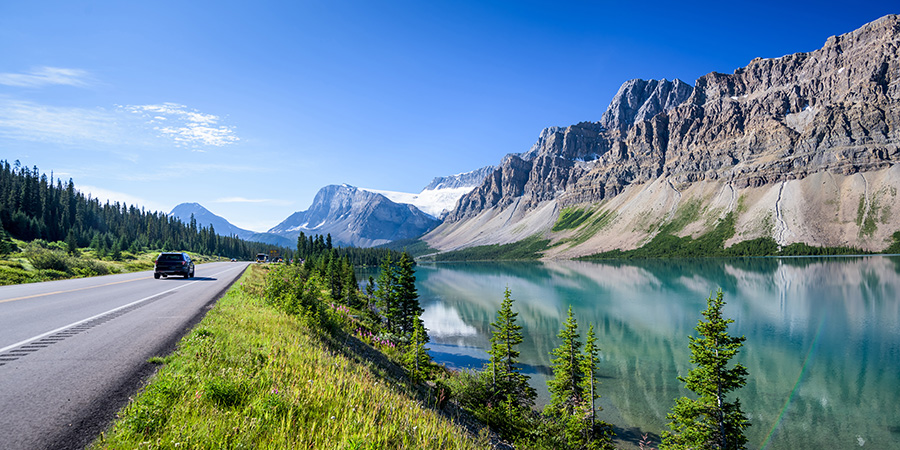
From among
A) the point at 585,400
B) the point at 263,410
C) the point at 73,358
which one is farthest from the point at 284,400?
the point at 585,400

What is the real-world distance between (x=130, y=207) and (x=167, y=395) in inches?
8686

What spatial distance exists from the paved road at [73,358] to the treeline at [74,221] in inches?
3154

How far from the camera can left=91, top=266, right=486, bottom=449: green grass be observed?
4523 millimetres

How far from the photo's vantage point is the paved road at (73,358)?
196 inches

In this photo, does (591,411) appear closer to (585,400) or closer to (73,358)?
(585,400)

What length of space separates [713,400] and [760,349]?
3121 cm

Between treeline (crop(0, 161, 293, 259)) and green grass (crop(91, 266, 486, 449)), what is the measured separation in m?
90.7

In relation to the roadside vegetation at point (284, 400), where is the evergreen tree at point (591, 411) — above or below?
below

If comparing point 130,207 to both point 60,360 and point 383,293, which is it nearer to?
point 383,293

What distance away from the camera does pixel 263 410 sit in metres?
5.24

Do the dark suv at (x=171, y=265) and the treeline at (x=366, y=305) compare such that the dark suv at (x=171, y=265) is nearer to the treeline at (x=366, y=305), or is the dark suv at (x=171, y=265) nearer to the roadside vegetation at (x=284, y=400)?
the treeline at (x=366, y=305)

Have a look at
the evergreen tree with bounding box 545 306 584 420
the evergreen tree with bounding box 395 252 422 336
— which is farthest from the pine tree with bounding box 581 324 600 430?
the evergreen tree with bounding box 395 252 422 336

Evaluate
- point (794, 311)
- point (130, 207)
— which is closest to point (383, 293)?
point (794, 311)

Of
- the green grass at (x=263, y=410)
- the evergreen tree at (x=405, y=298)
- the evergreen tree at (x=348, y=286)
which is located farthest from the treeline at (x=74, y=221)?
the green grass at (x=263, y=410)
